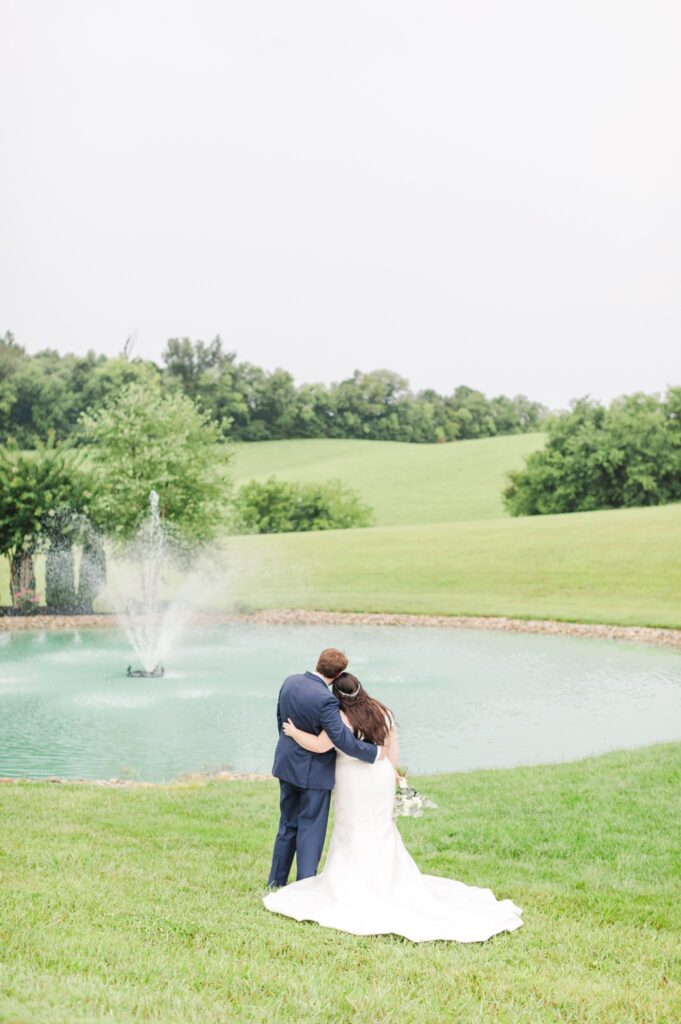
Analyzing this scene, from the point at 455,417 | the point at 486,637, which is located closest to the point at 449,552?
the point at 486,637

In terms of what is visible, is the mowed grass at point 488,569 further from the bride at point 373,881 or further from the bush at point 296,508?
the bride at point 373,881

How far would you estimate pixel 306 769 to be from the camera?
7406 millimetres

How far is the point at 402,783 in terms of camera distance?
7.53 meters

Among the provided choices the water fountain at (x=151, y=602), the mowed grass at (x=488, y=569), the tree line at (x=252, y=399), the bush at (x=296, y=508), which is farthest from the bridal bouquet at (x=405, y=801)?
the tree line at (x=252, y=399)

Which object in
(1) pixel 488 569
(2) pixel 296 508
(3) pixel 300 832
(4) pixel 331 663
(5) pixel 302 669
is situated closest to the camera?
(4) pixel 331 663

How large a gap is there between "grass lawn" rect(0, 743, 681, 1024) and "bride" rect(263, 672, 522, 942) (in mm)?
156

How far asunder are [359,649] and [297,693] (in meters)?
19.0

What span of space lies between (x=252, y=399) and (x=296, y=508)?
42113mm

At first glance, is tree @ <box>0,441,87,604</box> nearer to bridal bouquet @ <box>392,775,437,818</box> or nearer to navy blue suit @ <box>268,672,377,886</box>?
navy blue suit @ <box>268,672,377,886</box>

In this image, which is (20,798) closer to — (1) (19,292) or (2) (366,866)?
(2) (366,866)

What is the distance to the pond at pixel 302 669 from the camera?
14.9 metres

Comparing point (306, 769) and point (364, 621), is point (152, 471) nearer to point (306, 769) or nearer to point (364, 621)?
point (364, 621)

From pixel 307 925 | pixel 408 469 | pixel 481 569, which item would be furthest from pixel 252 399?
pixel 307 925

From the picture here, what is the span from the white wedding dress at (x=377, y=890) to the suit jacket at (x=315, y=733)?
0.44 feet
